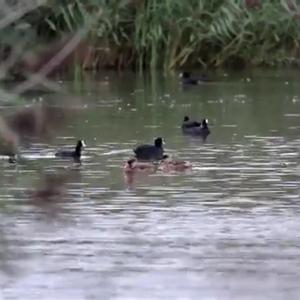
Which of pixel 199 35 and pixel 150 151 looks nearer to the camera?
pixel 150 151

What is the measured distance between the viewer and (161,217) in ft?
31.4

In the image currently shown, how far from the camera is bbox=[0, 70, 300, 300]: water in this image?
7.05m

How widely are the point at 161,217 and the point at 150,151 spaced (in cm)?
337

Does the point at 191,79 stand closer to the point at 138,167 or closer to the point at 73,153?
the point at 73,153

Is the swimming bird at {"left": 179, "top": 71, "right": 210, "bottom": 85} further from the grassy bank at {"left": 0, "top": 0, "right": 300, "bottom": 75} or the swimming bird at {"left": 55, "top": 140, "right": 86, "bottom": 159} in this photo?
the swimming bird at {"left": 55, "top": 140, "right": 86, "bottom": 159}

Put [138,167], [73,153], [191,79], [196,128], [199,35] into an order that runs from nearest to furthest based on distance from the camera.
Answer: [138,167] → [73,153] → [196,128] → [191,79] → [199,35]

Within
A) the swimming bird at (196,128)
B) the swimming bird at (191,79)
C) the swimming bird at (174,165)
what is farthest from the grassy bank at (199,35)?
the swimming bird at (174,165)

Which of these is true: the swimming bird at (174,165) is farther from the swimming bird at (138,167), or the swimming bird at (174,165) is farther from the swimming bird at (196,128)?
the swimming bird at (196,128)

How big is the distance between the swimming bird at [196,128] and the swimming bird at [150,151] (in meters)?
1.51

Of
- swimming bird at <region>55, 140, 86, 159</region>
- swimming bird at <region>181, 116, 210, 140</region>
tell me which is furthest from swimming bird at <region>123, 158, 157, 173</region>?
swimming bird at <region>181, 116, 210, 140</region>

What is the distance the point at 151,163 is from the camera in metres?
12.5

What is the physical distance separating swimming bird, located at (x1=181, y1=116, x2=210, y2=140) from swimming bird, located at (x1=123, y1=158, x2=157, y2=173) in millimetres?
2359

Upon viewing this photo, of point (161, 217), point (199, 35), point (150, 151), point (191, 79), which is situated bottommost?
point (161, 217)

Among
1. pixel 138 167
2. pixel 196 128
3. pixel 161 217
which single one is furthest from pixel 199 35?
pixel 161 217
